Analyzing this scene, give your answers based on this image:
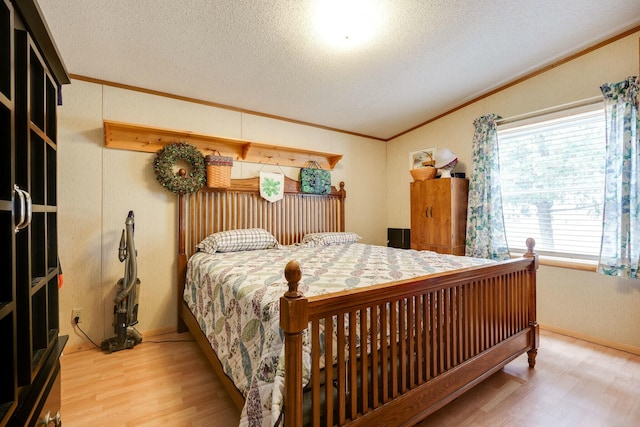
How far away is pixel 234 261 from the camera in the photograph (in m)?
2.29

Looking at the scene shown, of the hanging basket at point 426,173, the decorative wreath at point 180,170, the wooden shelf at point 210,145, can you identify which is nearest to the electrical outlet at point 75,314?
the decorative wreath at point 180,170

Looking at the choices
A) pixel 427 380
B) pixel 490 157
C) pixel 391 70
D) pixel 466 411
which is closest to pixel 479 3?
pixel 391 70

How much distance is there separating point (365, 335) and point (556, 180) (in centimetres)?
279

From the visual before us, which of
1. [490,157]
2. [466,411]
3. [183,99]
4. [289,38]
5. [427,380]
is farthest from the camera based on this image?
[490,157]

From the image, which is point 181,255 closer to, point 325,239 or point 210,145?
point 210,145

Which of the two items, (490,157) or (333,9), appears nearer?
(333,9)

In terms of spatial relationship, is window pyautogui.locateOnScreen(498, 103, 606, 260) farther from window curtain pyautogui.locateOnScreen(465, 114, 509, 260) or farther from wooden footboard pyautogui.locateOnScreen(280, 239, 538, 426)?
wooden footboard pyautogui.locateOnScreen(280, 239, 538, 426)

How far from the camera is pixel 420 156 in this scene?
4066 mm

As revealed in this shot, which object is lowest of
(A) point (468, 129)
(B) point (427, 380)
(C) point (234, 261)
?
(B) point (427, 380)

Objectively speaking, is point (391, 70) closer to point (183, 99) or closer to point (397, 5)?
point (397, 5)

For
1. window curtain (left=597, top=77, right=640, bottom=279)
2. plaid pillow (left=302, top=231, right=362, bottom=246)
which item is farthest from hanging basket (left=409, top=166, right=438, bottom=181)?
window curtain (left=597, top=77, right=640, bottom=279)

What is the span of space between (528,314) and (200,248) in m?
2.82

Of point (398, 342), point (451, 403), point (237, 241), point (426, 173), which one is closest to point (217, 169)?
point (237, 241)

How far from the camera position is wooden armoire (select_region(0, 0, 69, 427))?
0.72m
